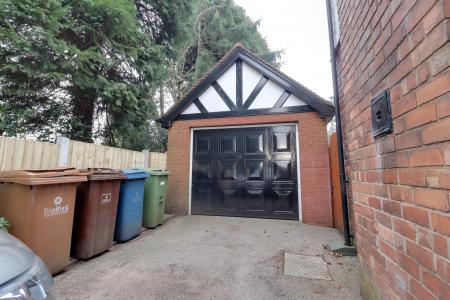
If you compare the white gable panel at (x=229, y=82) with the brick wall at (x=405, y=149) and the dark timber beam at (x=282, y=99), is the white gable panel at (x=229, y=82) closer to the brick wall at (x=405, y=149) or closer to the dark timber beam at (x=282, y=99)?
the dark timber beam at (x=282, y=99)

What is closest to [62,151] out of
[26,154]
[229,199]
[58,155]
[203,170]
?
[58,155]

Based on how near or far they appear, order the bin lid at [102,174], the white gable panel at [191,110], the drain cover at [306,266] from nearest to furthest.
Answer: the drain cover at [306,266] → the bin lid at [102,174] → the white gable panel at [191,110]

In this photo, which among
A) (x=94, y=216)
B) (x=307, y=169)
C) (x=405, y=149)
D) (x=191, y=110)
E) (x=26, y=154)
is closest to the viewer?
(x=405, y=149)

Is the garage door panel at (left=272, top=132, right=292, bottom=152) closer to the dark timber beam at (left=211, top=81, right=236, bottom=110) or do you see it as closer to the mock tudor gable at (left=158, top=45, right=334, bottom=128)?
the mock tudor gable at (left=158, top=45, right=334, bottom=128)

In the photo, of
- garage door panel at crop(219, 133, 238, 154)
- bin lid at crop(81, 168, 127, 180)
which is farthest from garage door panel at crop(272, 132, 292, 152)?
bin lid at crop(81, 168, 127, 180)

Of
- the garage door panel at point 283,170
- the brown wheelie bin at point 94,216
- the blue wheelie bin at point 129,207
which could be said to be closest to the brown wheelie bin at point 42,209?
the brown wheelie bin at point 94,216

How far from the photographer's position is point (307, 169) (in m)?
5.58

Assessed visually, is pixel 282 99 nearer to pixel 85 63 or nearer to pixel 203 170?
pixel 203 170

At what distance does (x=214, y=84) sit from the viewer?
6.65 metres

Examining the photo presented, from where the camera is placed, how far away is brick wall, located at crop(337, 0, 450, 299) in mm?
1048

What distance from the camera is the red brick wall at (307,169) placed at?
5.41 meters

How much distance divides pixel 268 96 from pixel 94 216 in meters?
4.89

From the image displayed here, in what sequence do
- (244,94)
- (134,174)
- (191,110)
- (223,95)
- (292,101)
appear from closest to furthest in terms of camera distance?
(134,174)
(292,101)
(244,94)
(223,95)
(191,110)

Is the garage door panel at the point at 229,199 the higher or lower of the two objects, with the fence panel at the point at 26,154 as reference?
lower
